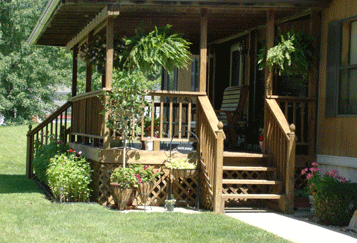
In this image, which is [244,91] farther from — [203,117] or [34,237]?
[34,237]

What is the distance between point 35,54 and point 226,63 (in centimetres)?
1716

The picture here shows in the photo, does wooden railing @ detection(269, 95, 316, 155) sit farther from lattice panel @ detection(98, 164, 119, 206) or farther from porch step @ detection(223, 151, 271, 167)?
lattice panel @ detection(98, 164, 119, 206)

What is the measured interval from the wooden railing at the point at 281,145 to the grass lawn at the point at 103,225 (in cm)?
125

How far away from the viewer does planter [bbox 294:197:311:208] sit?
8102 millimetres

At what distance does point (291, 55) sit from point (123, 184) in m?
3.24

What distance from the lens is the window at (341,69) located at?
7648mm

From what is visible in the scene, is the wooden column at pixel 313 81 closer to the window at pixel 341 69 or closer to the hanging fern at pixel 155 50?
the window at pixel 341 69

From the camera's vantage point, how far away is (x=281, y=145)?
25.5ft

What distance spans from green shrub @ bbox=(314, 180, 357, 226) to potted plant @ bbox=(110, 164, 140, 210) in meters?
2.60

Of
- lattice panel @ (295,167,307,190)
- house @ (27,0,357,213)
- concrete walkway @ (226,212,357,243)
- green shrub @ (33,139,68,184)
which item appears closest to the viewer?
concrete walkway @ (226,212,357,243)

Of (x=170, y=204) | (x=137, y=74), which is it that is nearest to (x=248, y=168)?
(x=170, y=204)

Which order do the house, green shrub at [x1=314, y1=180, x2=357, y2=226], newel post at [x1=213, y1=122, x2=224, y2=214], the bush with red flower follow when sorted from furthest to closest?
1. the house
2. newel post at [x1=213, y1=122, x2=224, y2=214]
3. the bush with red flower
4. green shrub at [x1=314, y1=180, x2=357, y2=226]

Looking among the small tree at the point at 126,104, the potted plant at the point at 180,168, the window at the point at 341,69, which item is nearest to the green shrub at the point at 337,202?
the window at the point at 341,69

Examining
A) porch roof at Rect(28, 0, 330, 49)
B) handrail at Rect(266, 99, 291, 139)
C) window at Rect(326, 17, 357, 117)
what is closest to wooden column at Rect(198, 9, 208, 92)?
porch roof at Rect(28, 0, 330, 49)
